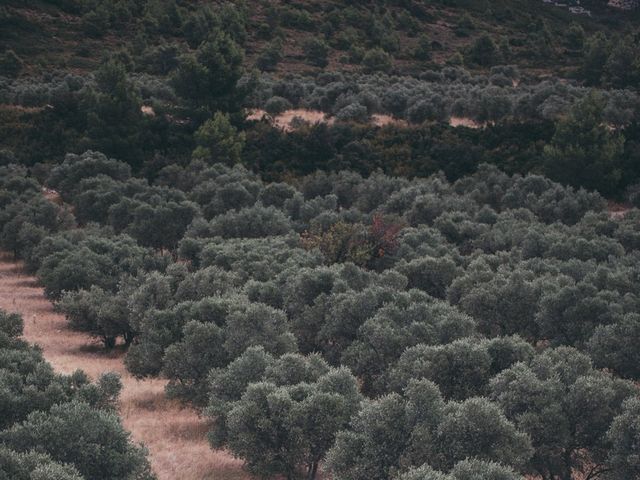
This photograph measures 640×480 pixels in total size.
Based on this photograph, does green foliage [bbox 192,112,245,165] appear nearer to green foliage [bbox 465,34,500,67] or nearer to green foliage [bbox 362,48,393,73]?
green foliage [bbox 362,48,393,73]

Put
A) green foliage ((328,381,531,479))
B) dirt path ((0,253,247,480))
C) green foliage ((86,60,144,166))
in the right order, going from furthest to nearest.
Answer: green foliage ((86,60,144,166)), dirt path ((0,253,247,480)), green foliage ((328,381,531,479))

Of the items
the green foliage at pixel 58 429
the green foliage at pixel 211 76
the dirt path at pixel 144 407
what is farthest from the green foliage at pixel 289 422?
the green foliage at pixel 211 76

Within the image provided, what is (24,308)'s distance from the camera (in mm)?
43438

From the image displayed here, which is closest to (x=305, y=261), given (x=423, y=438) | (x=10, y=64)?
(x=423, y=438)

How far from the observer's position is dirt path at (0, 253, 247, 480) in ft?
78.4

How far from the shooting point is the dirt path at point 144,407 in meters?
23.9

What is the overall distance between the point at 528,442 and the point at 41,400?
13522 millimetres

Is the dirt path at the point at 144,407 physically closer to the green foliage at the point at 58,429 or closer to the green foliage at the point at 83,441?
the green foliage at the point at 58,429

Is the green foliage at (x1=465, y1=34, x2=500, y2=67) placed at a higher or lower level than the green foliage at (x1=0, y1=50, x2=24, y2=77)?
higher

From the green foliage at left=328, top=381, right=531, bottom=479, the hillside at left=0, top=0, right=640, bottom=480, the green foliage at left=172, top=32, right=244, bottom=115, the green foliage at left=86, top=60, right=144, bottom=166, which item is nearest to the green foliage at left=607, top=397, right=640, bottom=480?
the hillside at left=0, top=0, right=640, bottom=480

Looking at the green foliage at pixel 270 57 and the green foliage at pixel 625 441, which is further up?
the green foliage at pixel 270 57

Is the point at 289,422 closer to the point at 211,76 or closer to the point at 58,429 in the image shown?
the point at 58,429

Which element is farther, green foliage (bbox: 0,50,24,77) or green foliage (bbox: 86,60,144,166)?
green foliage (bbox: 0,50,24,77)

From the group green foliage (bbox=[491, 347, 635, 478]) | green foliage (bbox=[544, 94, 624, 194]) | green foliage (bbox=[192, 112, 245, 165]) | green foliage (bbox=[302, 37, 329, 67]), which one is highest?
green foliage (bbox=[302, 37, 329, 67])
